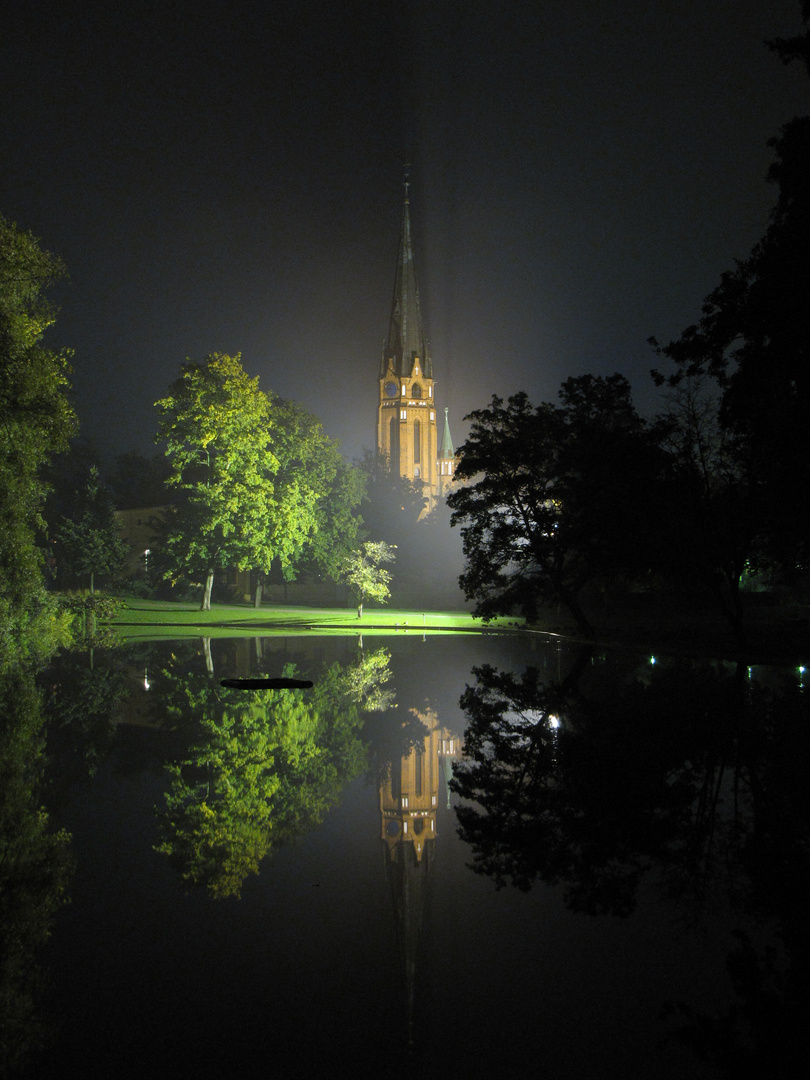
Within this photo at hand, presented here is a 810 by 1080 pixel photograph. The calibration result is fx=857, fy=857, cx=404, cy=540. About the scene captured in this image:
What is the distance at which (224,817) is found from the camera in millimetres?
7793

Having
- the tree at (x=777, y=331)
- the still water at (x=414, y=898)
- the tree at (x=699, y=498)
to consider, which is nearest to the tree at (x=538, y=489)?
the tree at (x=699, y=498)

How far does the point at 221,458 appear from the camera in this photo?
46.8 m

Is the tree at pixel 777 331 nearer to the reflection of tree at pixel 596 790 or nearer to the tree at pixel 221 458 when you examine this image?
the reflection of tree at pixel 596 790

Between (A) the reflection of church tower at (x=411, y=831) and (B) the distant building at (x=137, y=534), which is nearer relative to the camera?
(A) the reflection of church tower at (x=411, y=831)

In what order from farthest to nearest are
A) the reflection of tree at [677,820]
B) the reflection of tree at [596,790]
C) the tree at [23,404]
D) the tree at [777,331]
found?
the tree at [23,404] < the tree at [777,331] < the reflection of tree at [596,790] < the reflection of tree at [677,820]

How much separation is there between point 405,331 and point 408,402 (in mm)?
9354

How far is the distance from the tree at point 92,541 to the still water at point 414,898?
48979mm

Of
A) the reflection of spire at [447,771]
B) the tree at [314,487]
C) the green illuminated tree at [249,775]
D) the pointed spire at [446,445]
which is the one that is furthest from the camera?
the pointed spire at [446,445]

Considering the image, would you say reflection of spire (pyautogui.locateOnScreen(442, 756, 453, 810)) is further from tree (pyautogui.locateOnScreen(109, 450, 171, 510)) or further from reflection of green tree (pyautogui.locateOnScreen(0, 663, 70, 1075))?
tree (pyautogui.locateOnScreen(109, 450, 171, 510))

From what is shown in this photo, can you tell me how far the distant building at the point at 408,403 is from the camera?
113375 mm

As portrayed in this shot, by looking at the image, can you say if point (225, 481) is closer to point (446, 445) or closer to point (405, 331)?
point (405, 331)

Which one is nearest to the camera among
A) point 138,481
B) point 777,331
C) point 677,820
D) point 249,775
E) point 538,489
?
point 677,820

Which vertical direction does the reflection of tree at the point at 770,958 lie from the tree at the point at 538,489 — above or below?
below

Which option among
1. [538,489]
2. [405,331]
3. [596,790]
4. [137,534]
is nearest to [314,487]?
[137,534]
